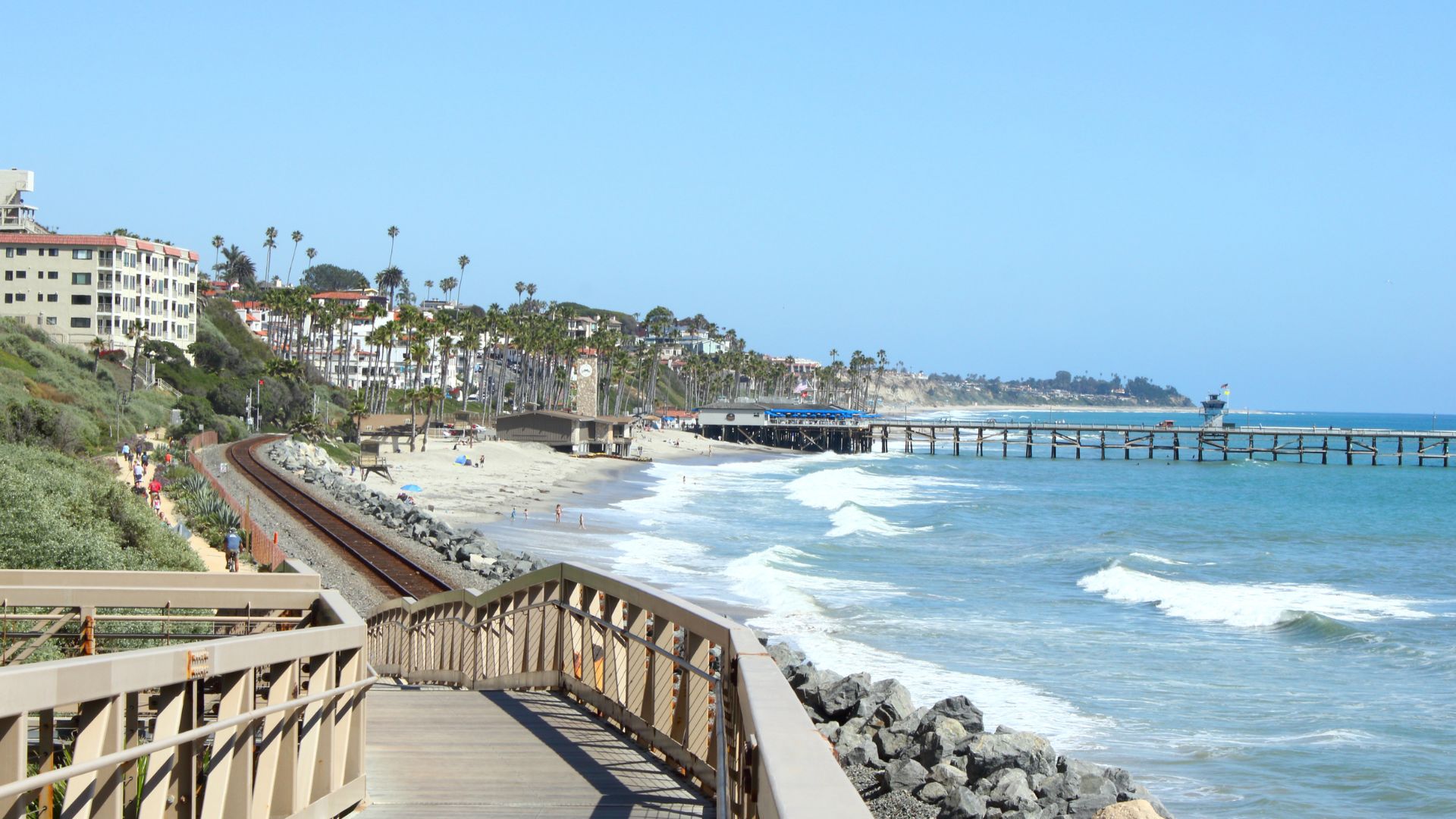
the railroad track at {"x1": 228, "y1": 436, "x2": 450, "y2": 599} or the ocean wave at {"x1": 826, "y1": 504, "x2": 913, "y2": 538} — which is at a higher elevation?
the railroad track at {"x1": 228, "y1": 436, "x2": 450, "y2": 599}

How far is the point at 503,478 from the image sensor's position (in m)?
71.1

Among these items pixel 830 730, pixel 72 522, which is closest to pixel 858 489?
pixel 72 522

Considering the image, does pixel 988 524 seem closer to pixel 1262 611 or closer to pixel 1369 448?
pixel 1262 611

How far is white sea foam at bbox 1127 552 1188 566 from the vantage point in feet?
144

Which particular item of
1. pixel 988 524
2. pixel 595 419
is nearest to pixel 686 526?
pixel 988 524

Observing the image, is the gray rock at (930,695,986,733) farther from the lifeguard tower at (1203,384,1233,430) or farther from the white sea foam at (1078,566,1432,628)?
the lifeguard tower at (1203,384,1233,430)

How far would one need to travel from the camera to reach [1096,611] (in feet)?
104

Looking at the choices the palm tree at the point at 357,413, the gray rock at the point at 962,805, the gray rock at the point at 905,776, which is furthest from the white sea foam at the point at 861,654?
the palm tree at the point at 357,413

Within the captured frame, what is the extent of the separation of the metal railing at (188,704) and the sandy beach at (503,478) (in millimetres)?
42809

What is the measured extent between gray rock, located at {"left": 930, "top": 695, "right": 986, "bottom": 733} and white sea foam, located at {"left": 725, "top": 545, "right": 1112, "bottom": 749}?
7.21 ft

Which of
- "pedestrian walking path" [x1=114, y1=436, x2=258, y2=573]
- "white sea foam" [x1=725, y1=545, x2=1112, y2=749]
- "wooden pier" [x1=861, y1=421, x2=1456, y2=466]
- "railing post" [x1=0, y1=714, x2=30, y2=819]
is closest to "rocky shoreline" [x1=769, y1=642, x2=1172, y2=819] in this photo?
"white sea foam" [x1=725, y1=545, x2=1112, y2=749]

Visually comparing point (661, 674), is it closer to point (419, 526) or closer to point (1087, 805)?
point (1087, 805)

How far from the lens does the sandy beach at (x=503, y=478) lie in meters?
55.5

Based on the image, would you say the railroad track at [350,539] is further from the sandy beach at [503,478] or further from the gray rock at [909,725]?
the gray rock at [909,725]
